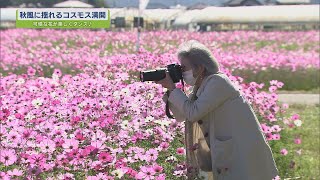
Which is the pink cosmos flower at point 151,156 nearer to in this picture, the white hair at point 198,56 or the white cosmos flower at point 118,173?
the white cosmos flower at point 118,173

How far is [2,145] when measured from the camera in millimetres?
3926

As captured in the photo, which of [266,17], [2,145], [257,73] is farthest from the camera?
[266,17]

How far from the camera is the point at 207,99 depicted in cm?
348

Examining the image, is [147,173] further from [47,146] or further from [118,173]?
[47,146]

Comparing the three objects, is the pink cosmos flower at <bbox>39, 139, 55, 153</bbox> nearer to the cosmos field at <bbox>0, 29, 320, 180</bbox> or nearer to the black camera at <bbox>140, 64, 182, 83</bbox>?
the cosmos field at <bbox>0, 29, 320, 180</bbox>

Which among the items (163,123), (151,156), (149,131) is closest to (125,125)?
(149,131)

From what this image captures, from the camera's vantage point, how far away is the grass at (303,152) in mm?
6211

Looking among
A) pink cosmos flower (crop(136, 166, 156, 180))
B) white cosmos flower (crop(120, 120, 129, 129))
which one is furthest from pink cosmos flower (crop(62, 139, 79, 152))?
white cosmos flower (crop(120, 120, 129, 129))

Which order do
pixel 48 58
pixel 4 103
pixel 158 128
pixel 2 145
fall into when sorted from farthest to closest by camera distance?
1. pixel 48 58
2. pixel 4 103
3. pixel 158 128
4. pixel 2 145

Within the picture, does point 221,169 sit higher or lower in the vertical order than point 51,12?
lower

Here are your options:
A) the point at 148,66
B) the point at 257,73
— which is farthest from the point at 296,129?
the point at 257,73

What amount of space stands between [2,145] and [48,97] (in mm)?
1259

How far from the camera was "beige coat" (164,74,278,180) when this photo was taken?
3494 millimetres

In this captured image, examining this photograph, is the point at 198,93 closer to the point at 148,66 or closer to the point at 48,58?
the point at 148,66
